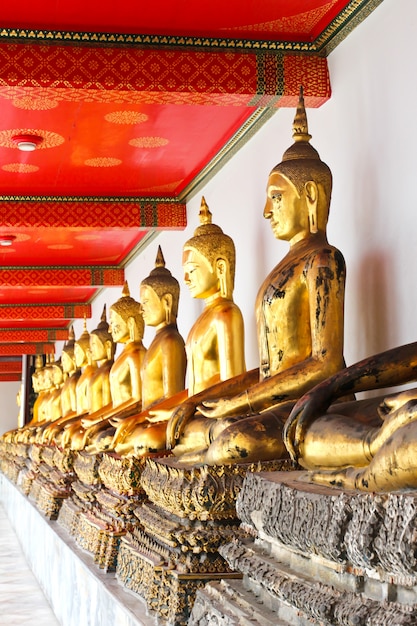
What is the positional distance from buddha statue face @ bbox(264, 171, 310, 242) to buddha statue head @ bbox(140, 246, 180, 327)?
1.92m

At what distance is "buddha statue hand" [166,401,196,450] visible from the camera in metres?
3.85

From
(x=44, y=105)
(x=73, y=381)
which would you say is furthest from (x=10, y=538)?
(x=44, y=105)

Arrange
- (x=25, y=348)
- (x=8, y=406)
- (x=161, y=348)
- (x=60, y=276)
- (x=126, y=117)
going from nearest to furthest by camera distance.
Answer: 1. (x=126, y=117)
2. (x=161, y=348)
3. (x=60, y=276)
4. (x=25, y=348)
5. (x=8, y=406)

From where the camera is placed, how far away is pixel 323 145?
411 cm

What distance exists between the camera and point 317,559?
6.22 feet

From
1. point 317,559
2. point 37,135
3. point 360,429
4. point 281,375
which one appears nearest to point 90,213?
point 37,135

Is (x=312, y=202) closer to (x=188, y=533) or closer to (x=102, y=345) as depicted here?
(x=188, y=533)

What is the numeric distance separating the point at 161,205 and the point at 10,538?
172 inches

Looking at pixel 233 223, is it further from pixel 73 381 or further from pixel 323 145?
pixel 73 381

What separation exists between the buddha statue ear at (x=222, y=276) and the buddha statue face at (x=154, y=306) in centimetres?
99

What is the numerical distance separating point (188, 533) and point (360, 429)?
33.8 inches

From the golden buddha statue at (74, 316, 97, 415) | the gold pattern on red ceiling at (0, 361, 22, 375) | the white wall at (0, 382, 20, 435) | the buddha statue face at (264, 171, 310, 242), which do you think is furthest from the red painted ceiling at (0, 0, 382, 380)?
the white wall at (0, 382, 20, 435)

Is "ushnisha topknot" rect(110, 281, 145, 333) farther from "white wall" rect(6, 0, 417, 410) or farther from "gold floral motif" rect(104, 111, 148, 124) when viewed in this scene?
"white wall" rect(6, 0, 417, 410)

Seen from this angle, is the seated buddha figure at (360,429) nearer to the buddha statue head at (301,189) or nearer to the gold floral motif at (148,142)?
the buddha statue head at (301,189)
